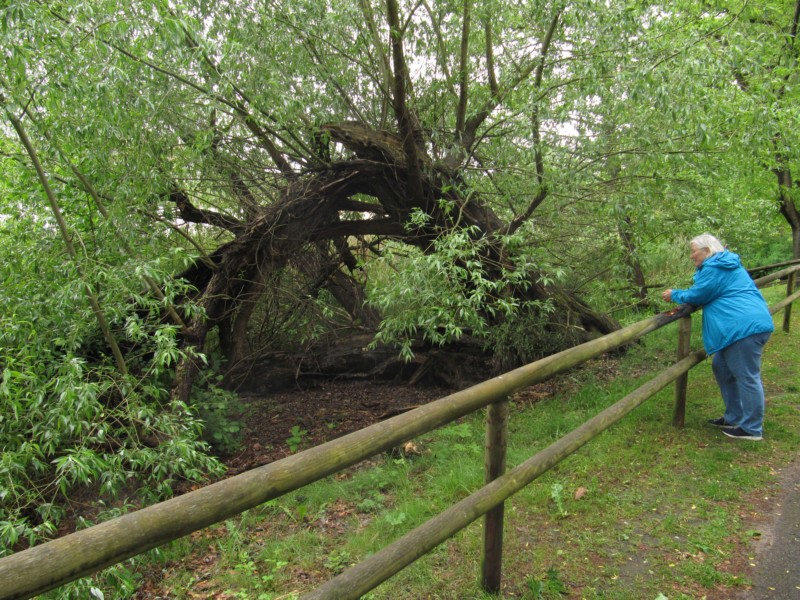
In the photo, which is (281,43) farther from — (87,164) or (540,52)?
(540,52)

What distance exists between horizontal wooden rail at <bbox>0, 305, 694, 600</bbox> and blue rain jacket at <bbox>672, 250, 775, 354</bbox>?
308 centimetres

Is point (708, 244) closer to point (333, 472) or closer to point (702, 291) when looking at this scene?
point (702, 291)

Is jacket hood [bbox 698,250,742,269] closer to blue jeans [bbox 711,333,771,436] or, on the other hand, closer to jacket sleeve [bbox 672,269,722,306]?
jacket sleeve [bbox 672,269,722,306]

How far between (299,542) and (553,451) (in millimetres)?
2224

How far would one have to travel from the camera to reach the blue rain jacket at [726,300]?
4395 mm

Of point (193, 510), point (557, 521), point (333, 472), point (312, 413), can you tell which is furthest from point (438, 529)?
point (312, 413)

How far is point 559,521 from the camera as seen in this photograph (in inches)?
143

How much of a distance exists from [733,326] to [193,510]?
4430 mm

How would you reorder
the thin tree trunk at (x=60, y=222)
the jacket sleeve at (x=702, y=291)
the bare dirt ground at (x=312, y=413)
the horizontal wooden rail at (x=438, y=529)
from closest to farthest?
the horizontal wooden rail at (x=438, y=529) < the thin tree trunk at (x=60, y=222) < the jacket sleeve at (x=702, y=291) < the bare dirt ground at (x=312, y=413)

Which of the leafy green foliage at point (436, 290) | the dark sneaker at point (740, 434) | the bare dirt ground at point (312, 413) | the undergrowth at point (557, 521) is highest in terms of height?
the leafy green foliage at point (436, 290)

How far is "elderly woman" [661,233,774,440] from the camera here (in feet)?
14.4

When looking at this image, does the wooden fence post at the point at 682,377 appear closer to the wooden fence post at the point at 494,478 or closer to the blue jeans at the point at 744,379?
the blue jeans at the point at 744,379

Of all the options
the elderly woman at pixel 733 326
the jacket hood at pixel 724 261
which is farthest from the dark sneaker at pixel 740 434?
the jacket hood at pixel 724 261

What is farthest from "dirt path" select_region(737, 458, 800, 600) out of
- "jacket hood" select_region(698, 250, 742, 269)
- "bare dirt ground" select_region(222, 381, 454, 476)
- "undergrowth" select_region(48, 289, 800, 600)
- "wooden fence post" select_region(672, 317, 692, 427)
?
"bare dirt ground" select_region(222, 381, 454, 476)
